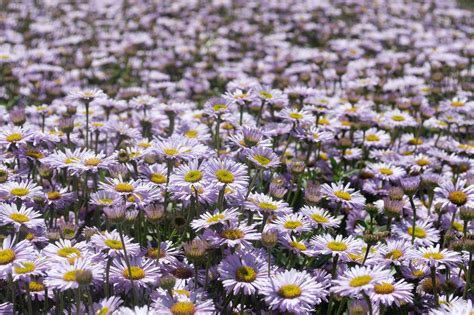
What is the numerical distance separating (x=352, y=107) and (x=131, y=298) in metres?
3.09

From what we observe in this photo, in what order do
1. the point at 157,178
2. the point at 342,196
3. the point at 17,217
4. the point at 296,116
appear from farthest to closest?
the point at 296,116, the point at 342,196, the point at 157,178, the point at 17,217

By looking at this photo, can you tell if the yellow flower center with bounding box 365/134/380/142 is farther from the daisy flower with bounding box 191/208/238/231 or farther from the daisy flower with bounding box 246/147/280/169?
the daisy flower with bounding box 191/208/238/231

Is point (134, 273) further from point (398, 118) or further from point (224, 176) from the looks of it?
point (398, 118)

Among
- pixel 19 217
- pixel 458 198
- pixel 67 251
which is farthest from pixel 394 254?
pixel 19 217

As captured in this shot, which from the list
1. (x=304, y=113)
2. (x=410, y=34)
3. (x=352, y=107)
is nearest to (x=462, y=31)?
(x=410, y=34)

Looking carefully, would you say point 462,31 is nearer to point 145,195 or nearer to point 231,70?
point 231,70

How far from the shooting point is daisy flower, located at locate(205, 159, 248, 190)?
9.95ft

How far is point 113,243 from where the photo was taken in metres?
2.75

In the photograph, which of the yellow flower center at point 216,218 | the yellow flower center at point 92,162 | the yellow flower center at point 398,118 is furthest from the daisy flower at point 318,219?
the yellow flower center at point 398,118

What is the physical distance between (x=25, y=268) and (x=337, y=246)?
147cm

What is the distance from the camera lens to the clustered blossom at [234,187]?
2.69m

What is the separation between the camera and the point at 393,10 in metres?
12.8

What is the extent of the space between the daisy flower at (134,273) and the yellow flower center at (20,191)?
0.73m

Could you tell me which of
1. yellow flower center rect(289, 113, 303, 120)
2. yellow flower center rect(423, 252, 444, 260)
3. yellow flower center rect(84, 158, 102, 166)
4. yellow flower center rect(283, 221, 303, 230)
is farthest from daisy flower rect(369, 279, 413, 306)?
yellow flower center rect(289, 113, 303, 120)
